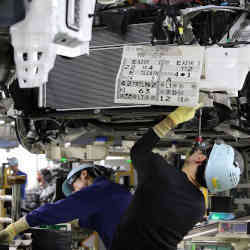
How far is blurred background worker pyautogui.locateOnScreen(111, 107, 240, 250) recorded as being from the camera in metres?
→ 3.99

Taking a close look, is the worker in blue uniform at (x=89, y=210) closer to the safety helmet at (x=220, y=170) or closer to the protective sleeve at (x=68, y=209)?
the protective sleeve at (x=68, y=209)

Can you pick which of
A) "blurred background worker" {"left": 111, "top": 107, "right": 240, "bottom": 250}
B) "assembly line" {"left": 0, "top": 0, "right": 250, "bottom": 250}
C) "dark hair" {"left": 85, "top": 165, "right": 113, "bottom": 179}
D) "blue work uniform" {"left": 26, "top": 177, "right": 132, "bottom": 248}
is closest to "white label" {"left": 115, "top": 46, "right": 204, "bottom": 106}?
"assembly line" {"left": 0, "top": 0, "right": 250, "bottom": 250}

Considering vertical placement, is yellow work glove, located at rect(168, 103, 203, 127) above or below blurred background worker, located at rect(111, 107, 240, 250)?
above

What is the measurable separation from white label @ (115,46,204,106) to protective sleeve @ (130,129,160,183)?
1.73ft

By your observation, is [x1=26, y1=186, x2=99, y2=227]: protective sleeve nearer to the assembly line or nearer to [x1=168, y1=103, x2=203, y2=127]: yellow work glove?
the assembly line

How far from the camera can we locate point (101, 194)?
507 cm

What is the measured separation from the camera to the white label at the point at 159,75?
14.7ft

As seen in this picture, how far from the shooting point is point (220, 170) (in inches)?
168

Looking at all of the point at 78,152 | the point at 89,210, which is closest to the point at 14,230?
the point at 89,210

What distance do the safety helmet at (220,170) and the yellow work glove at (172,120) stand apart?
354mm

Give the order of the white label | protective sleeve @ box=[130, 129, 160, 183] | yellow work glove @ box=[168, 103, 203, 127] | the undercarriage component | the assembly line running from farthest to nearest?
the undercarriage component, the white label, yellow work glove @ box=[168, 103, 203, 127], protective sleeve @ box=[130, 129, 160, 183], the assembly line

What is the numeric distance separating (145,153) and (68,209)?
1.10 m

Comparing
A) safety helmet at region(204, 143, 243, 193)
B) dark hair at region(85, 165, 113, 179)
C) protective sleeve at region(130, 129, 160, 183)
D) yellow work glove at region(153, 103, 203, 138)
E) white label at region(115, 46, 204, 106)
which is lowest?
dark hair at region(85, 165, 113, 179)

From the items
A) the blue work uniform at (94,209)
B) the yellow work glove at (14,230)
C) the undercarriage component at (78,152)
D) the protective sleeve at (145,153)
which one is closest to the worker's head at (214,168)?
the protective sleeve at (145,153)
